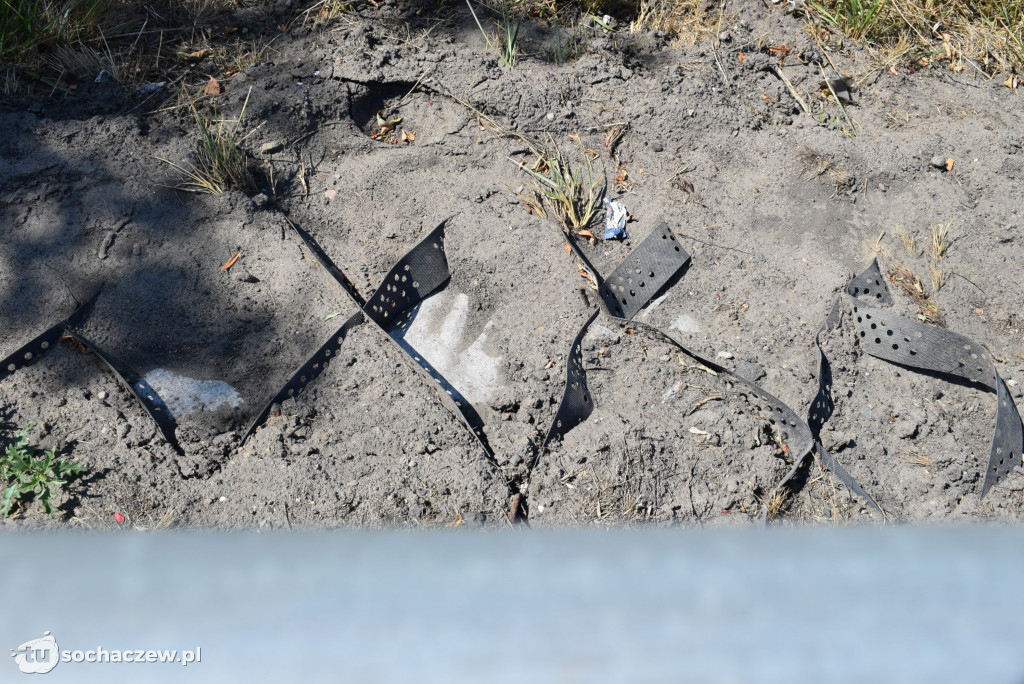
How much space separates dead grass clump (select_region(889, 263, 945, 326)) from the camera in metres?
2.77

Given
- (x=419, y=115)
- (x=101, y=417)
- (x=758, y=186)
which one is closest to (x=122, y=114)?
(x=419, y=115)

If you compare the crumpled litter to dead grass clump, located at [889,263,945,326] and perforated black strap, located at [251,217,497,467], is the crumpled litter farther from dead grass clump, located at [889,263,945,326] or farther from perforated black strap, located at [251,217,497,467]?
dead grass clump, located at [889,263,945,326]

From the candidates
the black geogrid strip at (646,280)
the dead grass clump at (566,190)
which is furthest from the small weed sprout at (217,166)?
the black geogrid strip at (646,280)

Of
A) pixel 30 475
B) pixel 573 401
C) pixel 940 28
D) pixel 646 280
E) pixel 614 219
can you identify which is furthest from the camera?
pixel 940 28

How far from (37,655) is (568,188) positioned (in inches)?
104

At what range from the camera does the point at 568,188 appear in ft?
9.96

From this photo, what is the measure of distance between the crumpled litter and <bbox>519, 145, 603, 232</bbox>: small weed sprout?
1.9 inches

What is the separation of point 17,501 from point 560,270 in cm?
200

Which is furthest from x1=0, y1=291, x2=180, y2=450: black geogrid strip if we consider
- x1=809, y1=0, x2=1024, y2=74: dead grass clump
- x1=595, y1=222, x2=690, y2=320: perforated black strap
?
x1=809, y1=0, x2=1024, y2=74: dead grass clump

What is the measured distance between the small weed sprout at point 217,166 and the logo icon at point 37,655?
8.41 ft

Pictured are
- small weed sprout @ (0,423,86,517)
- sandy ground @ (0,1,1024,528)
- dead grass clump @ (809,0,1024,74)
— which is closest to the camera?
small weed sprout @ (0,423,86,517)

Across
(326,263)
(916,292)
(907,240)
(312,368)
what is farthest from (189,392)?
(907,240)

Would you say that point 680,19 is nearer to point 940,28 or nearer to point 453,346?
point 940,28

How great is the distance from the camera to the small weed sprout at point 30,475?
2.13 meters
